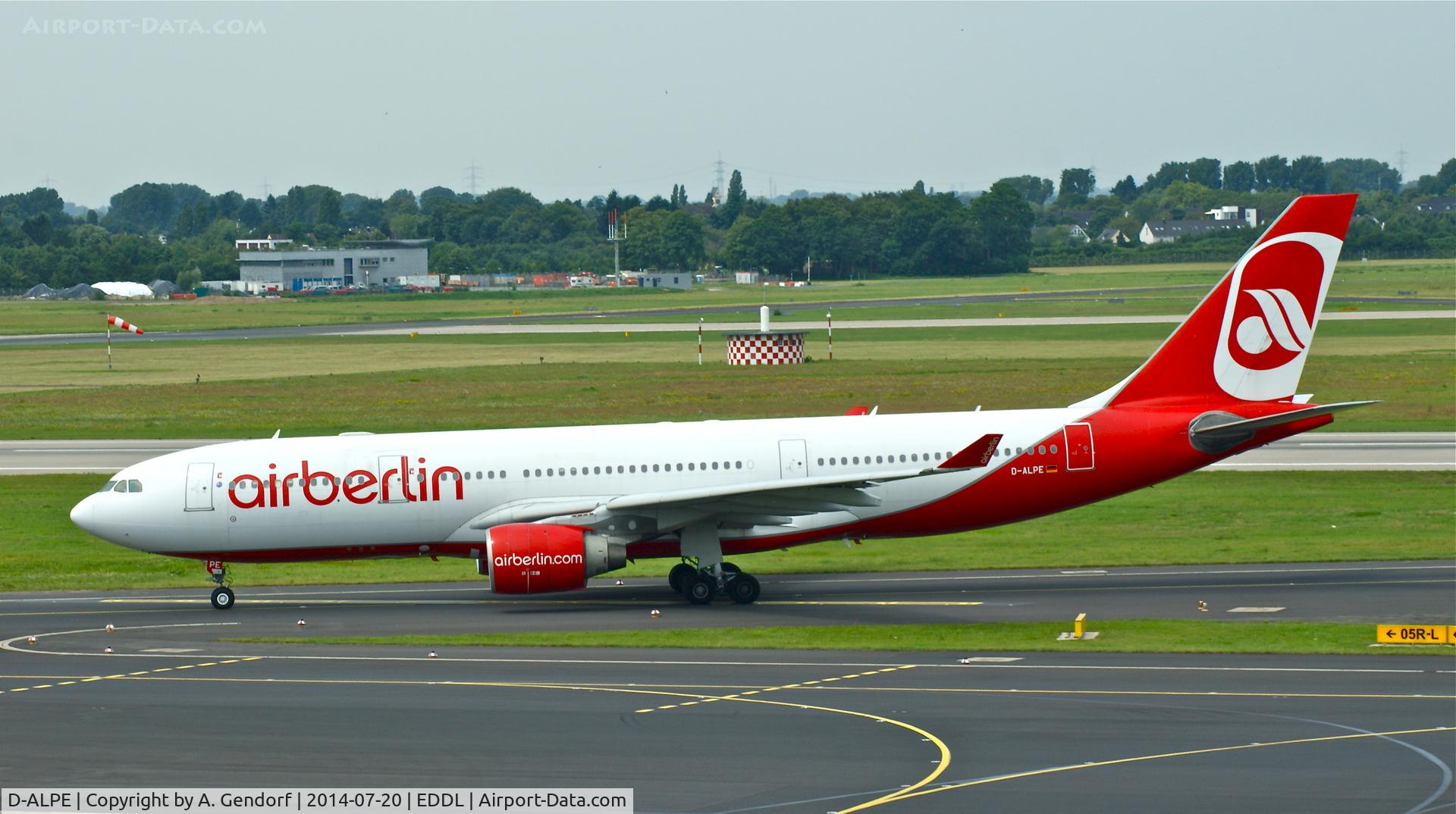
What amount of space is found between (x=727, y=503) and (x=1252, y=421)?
1110 cm

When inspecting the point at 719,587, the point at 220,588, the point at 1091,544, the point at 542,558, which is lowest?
the point at 1091,544

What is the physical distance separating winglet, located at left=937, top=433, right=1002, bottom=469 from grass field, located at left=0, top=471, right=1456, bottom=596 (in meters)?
6.97

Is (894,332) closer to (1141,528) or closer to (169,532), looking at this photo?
(1141,528)

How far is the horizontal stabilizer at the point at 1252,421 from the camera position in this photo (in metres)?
33.3

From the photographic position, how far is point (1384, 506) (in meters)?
43.2

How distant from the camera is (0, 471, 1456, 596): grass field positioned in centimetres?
3794

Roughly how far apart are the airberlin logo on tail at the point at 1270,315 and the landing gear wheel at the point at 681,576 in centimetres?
1210

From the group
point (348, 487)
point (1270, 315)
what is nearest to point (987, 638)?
point (1270, 315)

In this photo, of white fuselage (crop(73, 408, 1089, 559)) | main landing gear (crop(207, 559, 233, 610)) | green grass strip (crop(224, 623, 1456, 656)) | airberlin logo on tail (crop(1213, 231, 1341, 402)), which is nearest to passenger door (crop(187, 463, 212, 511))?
white fuselage (crop(73, 408, 1089, 559))

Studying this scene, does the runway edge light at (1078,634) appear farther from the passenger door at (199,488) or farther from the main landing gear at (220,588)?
the passenger door at (199,488)

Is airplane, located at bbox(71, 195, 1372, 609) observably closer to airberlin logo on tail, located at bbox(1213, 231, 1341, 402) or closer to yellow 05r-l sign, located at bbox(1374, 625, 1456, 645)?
airberlin logo on tail, located at bbox(1213, 231, 1341, 402)

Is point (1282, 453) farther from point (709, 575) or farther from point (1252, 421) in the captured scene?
point (709, 575)

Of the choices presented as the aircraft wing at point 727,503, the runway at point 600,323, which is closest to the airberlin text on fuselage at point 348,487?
the aircraft wing at point 727,503

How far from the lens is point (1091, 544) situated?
40.0 meters
